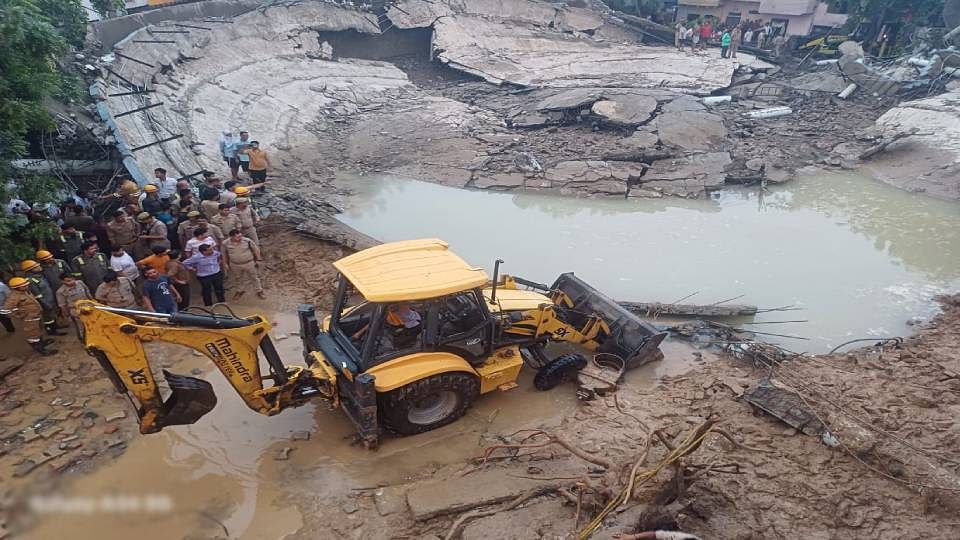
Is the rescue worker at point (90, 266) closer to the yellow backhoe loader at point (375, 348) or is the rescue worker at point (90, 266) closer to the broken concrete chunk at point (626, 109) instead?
the yellow backhoe loader at point (375, 348)

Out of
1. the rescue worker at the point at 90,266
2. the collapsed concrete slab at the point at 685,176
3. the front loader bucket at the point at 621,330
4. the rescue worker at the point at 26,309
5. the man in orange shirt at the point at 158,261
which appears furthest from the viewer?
the collapsed concrete slab at the point at 685,176

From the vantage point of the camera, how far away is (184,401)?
5.10 meters

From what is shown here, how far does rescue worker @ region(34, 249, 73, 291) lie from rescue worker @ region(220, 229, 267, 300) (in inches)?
74.9

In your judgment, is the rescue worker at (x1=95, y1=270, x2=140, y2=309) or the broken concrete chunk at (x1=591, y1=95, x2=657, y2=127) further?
the broken concrete chunk at (x1=591, y1=95, x2=657, y2=127)

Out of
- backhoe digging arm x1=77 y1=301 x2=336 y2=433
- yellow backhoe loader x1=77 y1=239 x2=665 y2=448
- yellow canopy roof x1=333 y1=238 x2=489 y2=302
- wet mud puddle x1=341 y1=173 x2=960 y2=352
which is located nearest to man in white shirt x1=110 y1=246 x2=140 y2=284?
yellow backhoe loader x1=77 y1=239 x2=665 y2=448

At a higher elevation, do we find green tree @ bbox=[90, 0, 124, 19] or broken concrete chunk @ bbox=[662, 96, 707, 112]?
green tree @ bbox=[90, 0, 124, 19]

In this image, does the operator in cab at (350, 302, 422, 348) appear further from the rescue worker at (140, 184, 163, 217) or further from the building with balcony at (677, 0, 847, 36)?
the building with balcony at (677, 0, 847, 36)

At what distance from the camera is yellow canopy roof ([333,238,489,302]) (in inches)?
211

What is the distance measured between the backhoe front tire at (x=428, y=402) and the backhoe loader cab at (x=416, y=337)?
10mm

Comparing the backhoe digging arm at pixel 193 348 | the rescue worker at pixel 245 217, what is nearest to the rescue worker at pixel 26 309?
the rescue worker at pixel 245 217

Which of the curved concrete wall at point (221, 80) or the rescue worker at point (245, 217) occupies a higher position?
the curved concrete wall at point (221, 80)

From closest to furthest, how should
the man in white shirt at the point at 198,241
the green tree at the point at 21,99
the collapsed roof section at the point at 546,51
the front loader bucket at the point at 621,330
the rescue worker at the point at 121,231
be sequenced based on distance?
1. the green tree at the point at 21,99
2. the front loader bucket at the point at 621,330
3. the man in white shirt at the point at 198,241
4. the rescue worker at the point at 121,231
5. the collapsed roof section at the point at 546,51

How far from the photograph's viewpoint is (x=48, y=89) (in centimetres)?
769

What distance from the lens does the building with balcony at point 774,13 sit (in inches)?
1094
